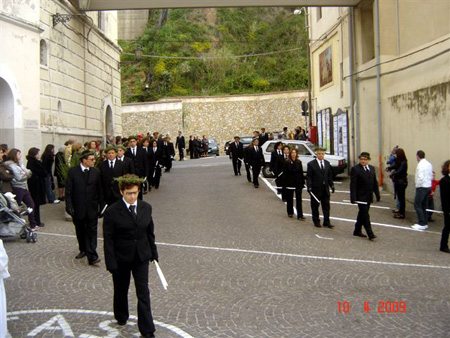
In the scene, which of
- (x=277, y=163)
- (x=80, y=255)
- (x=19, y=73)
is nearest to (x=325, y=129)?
(x=277, y=163)

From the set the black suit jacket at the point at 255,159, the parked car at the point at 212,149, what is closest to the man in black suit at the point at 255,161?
the black suit jacket at the point at 255,159

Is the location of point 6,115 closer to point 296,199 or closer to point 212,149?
point 296,199

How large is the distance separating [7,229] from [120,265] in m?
5.54

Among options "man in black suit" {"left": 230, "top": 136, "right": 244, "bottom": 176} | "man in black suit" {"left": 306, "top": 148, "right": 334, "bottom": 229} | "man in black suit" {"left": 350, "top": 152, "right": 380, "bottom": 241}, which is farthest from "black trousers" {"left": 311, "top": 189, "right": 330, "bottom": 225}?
"man in black suit" {"left": 230, "top": 136, "right": 244, "bottom": 176}

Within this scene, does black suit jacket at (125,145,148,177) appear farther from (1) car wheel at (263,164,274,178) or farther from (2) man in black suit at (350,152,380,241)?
(1) car wheel at (263,164,274,178)

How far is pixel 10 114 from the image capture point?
15812 millimetres

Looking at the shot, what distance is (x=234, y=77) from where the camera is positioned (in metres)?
60.7

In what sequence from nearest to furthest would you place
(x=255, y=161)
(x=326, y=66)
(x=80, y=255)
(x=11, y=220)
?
(x=80, y=255), (x=11, y=220), (x=255, y=161), (x=326, y=66)

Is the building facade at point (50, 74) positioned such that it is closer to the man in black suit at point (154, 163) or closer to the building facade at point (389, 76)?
the man in black suit at point (154, 163)

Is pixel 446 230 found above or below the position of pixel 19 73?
below

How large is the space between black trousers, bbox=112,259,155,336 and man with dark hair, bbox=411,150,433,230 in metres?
8.52

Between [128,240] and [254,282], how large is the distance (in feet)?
8.76

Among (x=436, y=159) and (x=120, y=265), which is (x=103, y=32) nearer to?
(x=436, y=159)

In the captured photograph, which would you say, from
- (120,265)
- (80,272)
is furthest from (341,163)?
(120,265)
